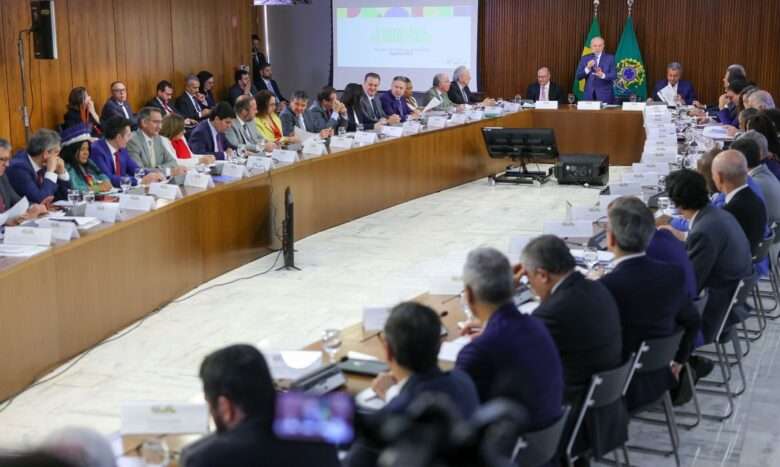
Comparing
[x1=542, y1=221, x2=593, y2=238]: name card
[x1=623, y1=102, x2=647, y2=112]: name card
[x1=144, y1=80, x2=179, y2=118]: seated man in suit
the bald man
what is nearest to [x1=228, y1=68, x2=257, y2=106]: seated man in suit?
[x1=144, y1=80, x2=179, y2=118]: seated man in suit

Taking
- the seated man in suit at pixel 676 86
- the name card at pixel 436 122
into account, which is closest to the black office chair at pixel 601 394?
the name card at pixel 436 122

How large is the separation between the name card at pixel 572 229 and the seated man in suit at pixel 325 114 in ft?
15.6

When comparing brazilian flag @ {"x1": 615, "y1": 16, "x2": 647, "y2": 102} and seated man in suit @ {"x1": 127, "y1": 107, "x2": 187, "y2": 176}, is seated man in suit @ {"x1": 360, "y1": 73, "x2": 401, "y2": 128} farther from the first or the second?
brazilian flag @ {"x1": 615, "y1": 16, "x2": 647, "y2": 102}

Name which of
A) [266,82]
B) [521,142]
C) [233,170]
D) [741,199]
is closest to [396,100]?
[521,142]

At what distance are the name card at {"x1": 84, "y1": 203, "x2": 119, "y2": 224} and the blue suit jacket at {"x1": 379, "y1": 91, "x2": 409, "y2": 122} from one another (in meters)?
5.99

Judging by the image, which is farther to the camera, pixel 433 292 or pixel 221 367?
pixel 433 292

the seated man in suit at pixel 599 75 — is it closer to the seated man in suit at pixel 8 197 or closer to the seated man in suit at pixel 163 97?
the seated man in suit at pixel 163 97

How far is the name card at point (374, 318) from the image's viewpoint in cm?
396

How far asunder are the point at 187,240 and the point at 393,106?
5.32 meters

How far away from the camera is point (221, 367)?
7.56 feet

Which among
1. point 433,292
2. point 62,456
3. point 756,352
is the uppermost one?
point 62,456

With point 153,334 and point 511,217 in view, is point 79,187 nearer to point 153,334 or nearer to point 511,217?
point 153,334

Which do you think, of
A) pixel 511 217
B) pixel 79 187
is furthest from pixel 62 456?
pixel 511 217

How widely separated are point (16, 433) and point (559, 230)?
2.95 m
